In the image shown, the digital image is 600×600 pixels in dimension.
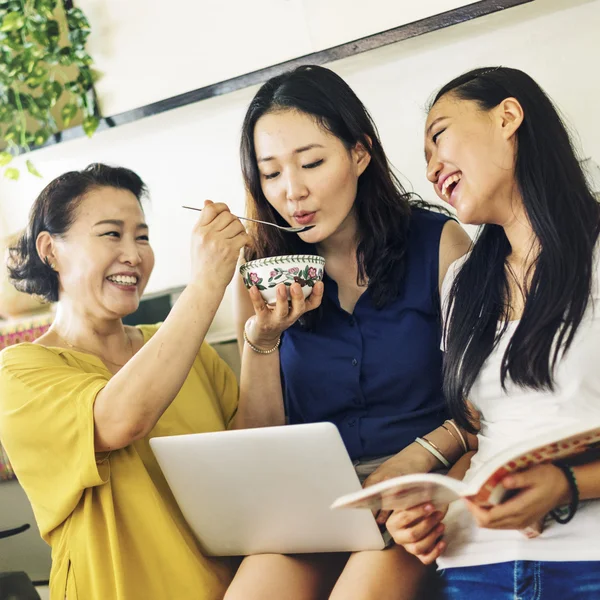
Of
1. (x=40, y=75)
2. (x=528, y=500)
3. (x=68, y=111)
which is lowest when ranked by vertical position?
(x=528, y=500)

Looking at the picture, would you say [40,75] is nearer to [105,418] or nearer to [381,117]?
[381,117]

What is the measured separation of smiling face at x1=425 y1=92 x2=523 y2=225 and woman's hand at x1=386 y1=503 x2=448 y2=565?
0.41 meters

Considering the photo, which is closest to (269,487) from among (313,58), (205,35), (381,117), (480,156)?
(480,156)

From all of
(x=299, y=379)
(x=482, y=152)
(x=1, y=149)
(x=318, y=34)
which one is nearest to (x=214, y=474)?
(x=299, y=379)

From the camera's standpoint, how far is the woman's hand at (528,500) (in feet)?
2.55

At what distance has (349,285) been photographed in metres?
1.18

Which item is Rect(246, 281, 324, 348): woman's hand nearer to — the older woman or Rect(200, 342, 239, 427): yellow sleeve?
the older woman

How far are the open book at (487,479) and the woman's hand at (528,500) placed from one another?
2 cm

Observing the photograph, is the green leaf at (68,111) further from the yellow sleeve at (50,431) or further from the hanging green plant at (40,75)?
the yellow sleeve at (50,431)

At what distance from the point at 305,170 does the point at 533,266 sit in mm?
383

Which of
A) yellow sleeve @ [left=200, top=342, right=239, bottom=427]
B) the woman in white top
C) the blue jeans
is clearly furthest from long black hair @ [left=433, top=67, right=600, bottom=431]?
yellow sleeve @ [left=200, top=342, right=239, bottom=427]

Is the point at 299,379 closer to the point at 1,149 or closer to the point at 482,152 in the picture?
the point at 482,152

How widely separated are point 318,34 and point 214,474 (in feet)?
2.71

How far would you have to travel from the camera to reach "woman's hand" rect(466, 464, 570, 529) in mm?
776
